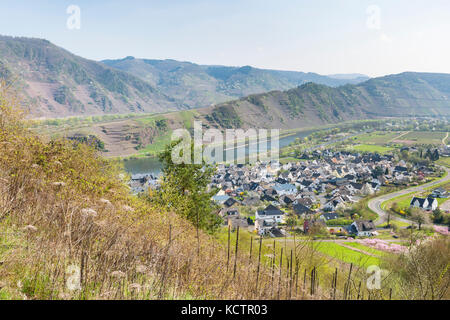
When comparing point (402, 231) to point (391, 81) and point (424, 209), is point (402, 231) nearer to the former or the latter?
point (424, 209)

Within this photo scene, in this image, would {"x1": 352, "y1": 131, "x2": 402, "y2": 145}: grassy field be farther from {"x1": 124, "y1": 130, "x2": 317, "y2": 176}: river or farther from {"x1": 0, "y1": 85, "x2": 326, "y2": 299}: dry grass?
{"x1": 0, "y1": 85, "x2": 326, "y2": 299}: dry grass

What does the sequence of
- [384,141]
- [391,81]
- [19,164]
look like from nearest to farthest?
[19,164] → [384,141] → [391,81]

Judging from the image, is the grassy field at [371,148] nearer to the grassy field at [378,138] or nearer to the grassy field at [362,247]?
the grassy field at [378,138]

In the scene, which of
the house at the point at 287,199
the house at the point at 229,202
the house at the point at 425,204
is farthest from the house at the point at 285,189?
the house at the point at 425,204

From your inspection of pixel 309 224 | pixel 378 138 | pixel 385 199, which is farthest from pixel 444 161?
pixel 309 224

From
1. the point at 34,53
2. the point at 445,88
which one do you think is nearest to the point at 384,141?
the point at 445,88

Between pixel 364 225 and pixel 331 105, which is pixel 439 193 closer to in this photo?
pixel 364 225
